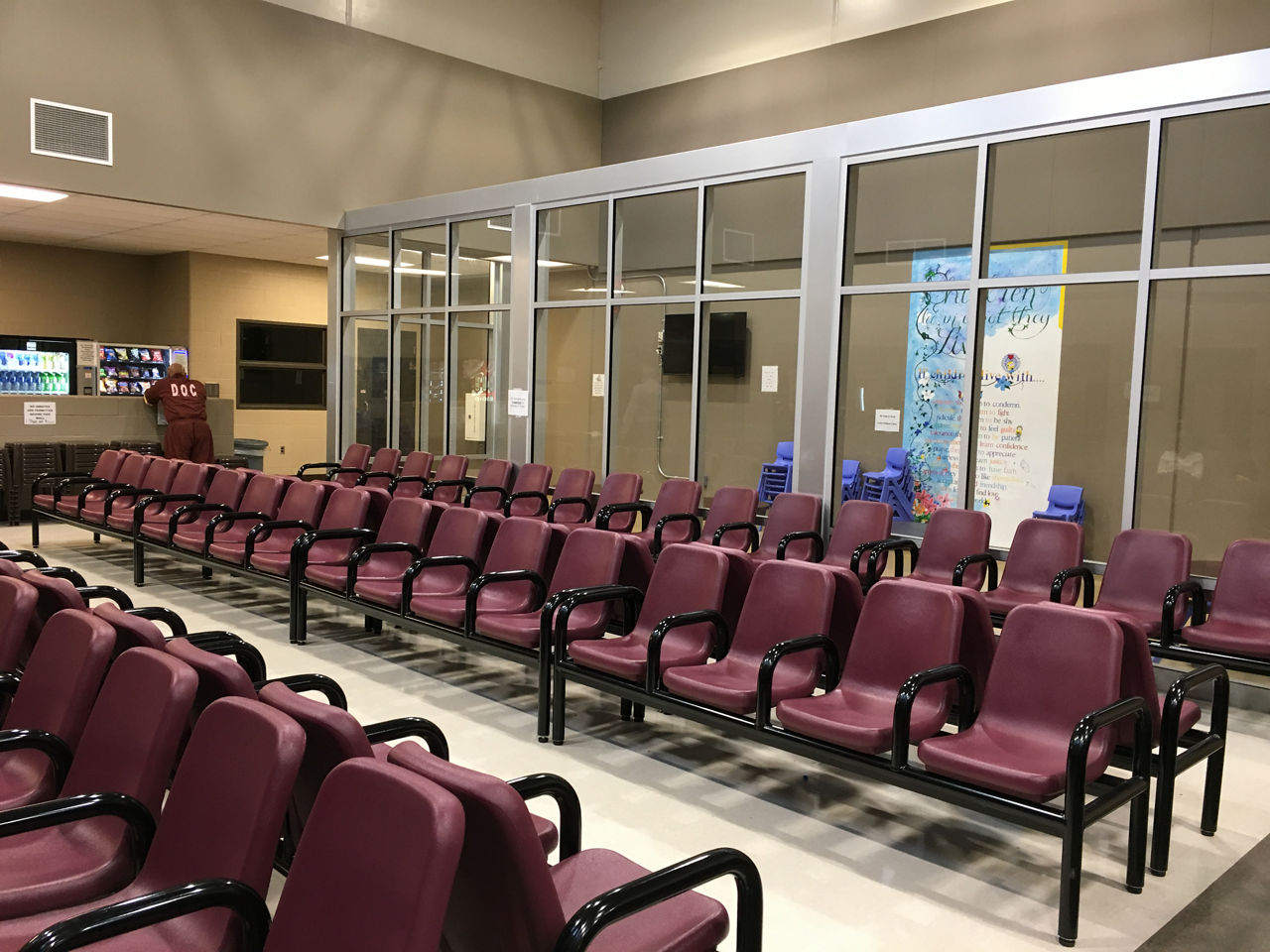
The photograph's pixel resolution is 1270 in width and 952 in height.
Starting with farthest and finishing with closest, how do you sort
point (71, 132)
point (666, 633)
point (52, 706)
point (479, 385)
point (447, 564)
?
point (479, 385), point (71, 132), point (447, 564), point (666, 633), point (52, 706)

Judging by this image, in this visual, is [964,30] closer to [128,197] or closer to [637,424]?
[637,424]

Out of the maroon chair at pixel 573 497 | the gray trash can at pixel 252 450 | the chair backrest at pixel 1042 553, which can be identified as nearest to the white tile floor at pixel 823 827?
the chair backrest at pixel 1042 553

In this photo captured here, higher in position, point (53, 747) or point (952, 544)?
point (952, 544)

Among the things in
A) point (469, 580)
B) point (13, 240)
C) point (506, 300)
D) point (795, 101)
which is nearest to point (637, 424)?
point (506, 300)

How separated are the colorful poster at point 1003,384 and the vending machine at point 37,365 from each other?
29.0ft

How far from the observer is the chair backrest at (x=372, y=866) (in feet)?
4.85

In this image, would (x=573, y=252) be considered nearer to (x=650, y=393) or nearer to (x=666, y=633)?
(x=650, y=393)

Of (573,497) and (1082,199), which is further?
(1082,199)

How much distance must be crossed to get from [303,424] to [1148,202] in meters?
11.5

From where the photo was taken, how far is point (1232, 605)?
4691 millimetres

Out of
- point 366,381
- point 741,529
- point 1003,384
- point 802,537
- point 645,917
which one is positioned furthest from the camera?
point 366,381

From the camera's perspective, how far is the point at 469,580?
512 cm

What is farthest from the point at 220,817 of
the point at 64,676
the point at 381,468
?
the point at 381,468

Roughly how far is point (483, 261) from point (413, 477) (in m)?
2.48
